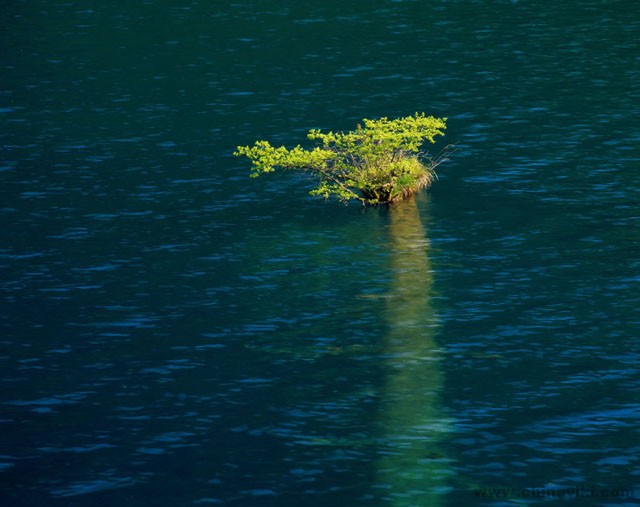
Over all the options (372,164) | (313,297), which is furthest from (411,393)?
(372,164)

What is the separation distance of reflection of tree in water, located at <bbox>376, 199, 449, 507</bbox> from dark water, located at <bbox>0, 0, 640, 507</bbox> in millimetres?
139

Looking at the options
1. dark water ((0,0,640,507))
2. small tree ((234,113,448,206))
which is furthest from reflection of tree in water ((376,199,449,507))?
small tree ((234,113,448,206))

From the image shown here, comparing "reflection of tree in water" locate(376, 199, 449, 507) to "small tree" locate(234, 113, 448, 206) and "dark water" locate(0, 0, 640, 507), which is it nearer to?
"dark water" locate(0, 0, 640, 507)

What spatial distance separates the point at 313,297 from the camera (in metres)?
63.8

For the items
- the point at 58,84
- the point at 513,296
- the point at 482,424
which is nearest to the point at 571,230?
the point at 513,296

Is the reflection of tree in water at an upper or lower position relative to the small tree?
lower

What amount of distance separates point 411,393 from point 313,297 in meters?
13.2

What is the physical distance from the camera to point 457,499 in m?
42.6

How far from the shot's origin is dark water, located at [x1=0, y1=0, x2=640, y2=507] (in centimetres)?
4591

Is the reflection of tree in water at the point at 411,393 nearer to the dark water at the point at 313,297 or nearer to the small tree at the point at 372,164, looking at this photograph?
the dark water at the point at 313,297

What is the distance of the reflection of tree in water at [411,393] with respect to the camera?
44.0 m

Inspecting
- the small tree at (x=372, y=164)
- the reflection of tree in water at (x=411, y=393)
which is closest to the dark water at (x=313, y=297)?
the reflection of tree in water at (x=411, y=393)

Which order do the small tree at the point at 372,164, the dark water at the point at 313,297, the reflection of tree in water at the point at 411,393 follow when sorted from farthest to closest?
1. the small tree at the point at 372,164
2. the dark water at the point at 313,297
3. the reflection of tree in water at the point at 411,393

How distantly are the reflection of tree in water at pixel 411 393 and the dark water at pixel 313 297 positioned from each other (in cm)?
14
